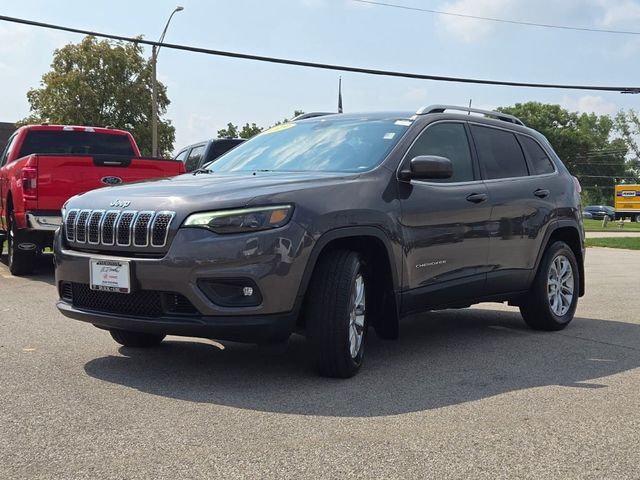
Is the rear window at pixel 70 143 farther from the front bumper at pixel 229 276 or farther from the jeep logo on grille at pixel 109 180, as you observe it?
the front bumper at pixel 229 276

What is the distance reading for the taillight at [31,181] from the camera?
9.96m

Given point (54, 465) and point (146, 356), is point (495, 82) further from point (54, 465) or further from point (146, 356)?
point (54, 465)

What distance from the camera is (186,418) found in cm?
416

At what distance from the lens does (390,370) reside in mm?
5441

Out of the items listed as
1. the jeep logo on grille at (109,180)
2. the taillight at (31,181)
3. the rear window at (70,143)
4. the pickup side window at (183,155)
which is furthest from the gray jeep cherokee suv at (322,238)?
the pickup side window at (183,155)

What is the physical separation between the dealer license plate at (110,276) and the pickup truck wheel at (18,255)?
592 centimetres

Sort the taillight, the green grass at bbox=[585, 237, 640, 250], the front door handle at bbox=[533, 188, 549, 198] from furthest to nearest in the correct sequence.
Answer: the green grass at bbox=[585, 237, 640, 250]
the taillight
the front door handle at bbox=[533, 188, 549, 198]

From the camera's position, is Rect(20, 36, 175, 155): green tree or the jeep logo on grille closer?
the jeep logo on grille

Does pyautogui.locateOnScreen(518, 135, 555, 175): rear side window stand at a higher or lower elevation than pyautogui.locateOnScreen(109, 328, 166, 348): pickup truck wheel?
higher

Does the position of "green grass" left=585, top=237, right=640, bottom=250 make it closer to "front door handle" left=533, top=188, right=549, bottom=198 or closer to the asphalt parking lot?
"front door handle" left=533, top=188, right=549, bottom=198

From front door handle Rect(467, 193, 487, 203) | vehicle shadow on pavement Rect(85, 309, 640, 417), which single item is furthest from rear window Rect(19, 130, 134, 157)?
front door handle Rect(467, 193, 487, 203)

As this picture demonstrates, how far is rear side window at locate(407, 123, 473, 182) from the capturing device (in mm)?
6066

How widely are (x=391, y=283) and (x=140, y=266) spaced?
1.62 metres

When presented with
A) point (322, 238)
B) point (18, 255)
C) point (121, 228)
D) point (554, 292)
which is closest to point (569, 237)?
point (554, 292)
